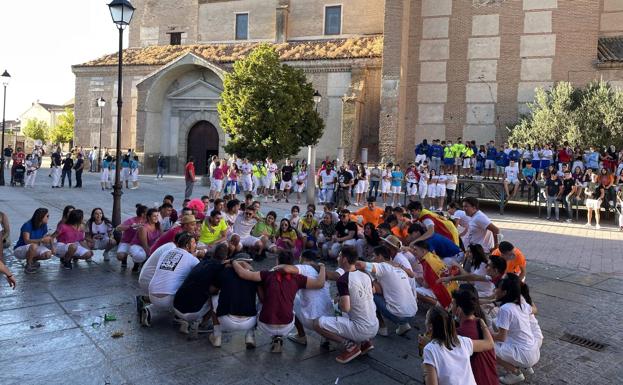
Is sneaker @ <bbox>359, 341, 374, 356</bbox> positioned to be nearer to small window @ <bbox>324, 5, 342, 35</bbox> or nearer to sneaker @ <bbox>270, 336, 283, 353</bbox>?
sneaker @ <bbox>270, 336, 283, 353</bbox>

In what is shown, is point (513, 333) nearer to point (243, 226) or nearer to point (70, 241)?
point (243, 226)

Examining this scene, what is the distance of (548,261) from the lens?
10969mm

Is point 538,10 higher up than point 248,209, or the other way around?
point 538,10

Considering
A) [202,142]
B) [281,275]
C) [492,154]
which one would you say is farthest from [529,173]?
[202,142]

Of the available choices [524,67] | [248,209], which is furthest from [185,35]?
[248,209]

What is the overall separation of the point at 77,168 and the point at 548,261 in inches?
813

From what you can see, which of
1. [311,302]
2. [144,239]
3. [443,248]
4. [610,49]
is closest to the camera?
[311,302]

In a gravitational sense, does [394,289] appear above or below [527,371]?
above

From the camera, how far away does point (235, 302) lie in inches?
208

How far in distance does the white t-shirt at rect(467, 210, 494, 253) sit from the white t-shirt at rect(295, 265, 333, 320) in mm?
4020

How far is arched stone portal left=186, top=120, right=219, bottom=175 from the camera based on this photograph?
111 ft

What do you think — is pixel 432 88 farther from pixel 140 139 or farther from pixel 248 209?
pixel 248 209

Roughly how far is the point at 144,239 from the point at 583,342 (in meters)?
6.69

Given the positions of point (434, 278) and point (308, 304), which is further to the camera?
point (434, 278)
